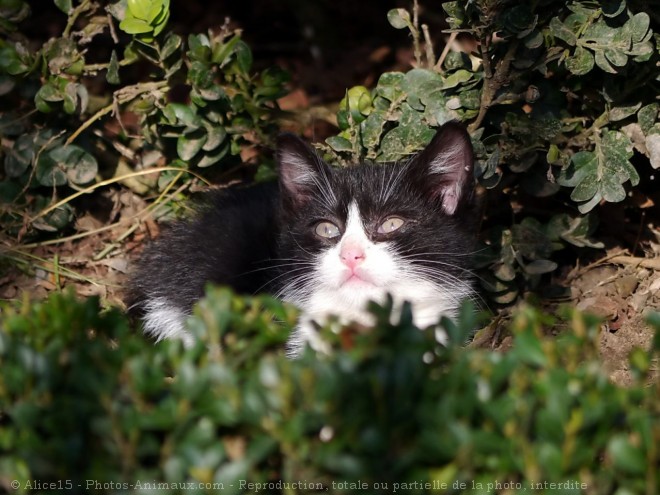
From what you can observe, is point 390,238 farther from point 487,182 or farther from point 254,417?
point 254,417

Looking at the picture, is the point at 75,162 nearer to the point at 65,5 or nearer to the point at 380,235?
the point at 65,5

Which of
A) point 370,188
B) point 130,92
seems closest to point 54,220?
point 130,92

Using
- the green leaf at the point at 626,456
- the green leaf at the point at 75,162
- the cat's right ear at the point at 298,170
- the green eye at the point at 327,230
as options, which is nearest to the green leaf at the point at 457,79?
the cat's right ear at the point at 298,170

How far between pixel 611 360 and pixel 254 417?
2346 millimetres

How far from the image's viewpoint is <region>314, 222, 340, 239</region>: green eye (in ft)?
11.5

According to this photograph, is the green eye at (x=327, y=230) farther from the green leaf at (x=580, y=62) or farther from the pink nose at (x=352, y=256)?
the green leaf at (x=580, y=62)

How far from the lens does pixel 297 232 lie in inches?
141

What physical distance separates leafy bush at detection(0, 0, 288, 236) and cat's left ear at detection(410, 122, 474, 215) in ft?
3.96

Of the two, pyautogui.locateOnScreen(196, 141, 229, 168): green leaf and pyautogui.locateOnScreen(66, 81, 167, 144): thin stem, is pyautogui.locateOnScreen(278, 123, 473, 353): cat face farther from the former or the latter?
pyautogui.locateOnScreen(66, 81, 167, 144): thin stem

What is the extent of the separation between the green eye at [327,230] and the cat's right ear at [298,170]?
173 millimetres

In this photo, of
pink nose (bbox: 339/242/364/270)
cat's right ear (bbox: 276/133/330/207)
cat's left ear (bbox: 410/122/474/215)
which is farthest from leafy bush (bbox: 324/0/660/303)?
pink nose (bbox: 339/242/364/270)

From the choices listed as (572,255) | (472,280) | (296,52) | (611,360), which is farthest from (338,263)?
(296,52)

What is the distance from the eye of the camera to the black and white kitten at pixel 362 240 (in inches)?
133

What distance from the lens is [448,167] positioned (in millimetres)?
3494
